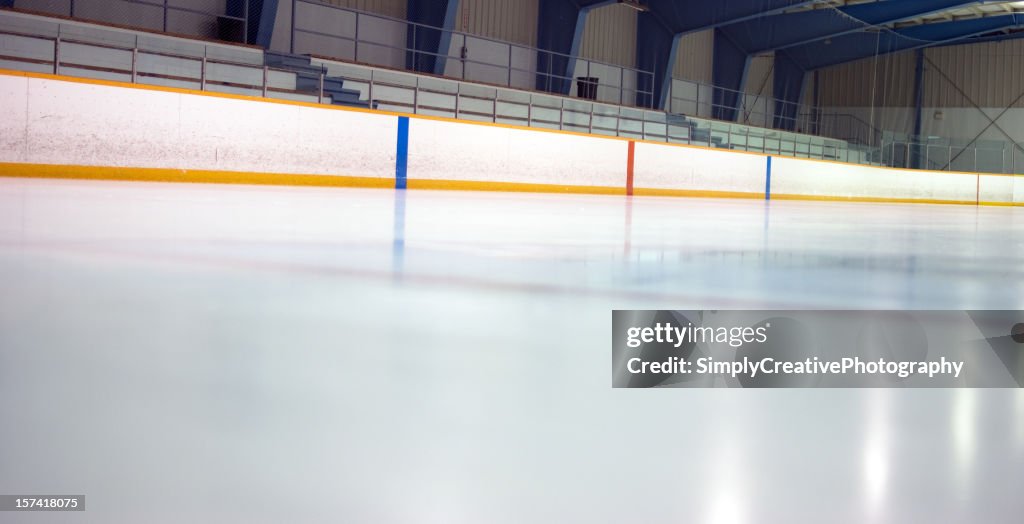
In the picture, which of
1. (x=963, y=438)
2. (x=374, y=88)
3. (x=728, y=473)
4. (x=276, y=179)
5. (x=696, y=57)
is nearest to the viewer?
(x=728, y=473)

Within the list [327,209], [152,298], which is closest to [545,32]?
[327,209]

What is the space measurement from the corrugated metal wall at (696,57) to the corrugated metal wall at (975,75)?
10053 mm

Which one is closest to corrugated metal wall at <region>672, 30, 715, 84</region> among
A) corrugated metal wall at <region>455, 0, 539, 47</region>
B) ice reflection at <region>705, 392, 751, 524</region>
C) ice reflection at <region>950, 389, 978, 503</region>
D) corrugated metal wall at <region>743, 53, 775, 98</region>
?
corrugated metal wall at <region>743, 53, 775, 98</region>

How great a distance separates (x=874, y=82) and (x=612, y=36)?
13733 mm

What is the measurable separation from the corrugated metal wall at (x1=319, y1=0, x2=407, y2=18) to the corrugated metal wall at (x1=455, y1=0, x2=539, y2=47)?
1588 millimetres

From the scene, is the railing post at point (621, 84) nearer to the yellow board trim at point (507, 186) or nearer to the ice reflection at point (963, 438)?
the yellow board trim at point (507, 186)

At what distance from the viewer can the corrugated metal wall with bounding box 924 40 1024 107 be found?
107 feet

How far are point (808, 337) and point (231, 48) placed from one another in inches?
641

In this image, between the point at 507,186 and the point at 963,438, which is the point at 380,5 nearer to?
the point at 507,186

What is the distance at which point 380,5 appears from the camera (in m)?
20.6

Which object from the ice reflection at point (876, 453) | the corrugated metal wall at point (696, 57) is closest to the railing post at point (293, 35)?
the corrugated metal wall at point (696, 57)

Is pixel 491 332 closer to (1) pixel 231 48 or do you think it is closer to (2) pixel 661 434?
(2) pixel 661 434

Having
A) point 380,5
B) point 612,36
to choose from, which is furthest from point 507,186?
point 612,36

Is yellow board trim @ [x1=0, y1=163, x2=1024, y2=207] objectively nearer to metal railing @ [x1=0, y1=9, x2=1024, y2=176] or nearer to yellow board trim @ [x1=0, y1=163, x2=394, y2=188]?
yellow board trim @ [x1=0, y1=163, x2=394, y2=188]
